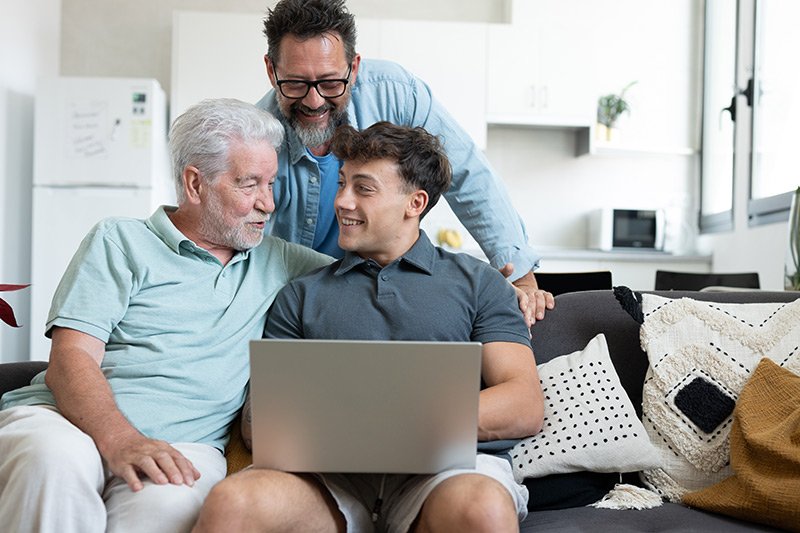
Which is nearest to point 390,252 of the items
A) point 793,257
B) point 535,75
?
point 793,257

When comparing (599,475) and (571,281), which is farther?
(571,281)

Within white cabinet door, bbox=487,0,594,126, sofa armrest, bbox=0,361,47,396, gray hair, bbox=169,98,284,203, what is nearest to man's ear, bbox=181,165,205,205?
gray hair, bbox=169,98,284,203

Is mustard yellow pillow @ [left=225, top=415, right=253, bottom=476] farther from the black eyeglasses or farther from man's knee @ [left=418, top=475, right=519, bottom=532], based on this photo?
the black eyeglasses

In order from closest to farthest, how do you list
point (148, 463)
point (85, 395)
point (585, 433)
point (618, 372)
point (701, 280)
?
point (148, 463) → point (85, 395) → point (585, 433) → point (618, 372) → point (701, 280)

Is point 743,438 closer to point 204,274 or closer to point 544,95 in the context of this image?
point 204,274

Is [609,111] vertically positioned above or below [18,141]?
above

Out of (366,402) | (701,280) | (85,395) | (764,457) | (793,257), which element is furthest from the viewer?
(701,280)

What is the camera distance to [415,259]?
1.99m

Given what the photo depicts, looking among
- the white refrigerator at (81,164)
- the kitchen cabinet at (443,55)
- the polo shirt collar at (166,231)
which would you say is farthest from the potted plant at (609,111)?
the polo shirt collar at (166,231)

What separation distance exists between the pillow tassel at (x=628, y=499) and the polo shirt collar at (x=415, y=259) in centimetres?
60

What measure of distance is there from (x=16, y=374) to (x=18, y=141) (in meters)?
3.75

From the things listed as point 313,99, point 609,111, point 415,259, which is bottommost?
point 415,259

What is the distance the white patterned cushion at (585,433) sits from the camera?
195 centimetres

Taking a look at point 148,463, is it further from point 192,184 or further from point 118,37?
point 118,37
